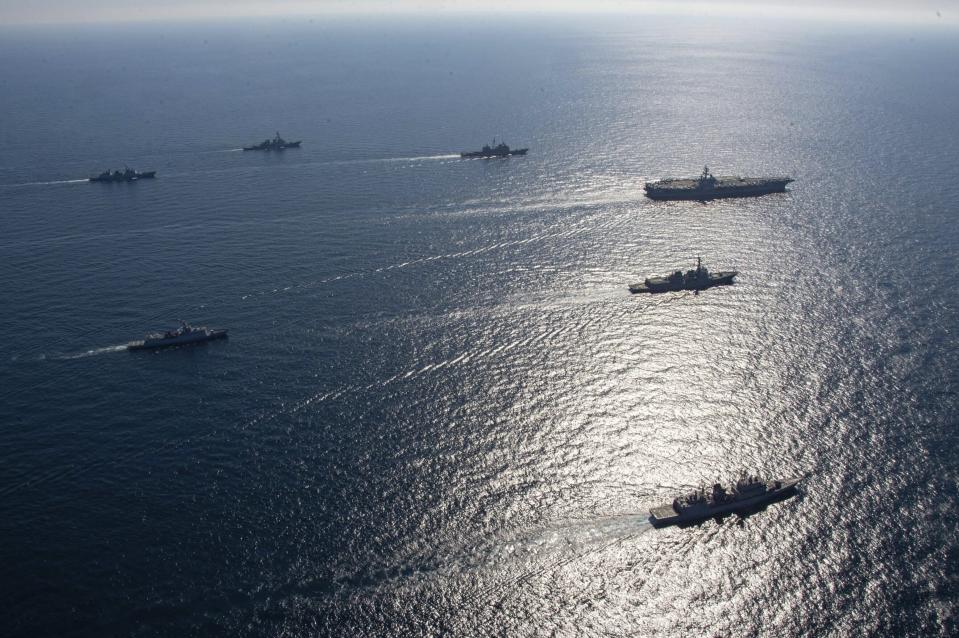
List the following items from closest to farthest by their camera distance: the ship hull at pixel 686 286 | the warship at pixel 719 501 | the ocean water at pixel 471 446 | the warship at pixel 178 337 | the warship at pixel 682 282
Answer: the ocean water at pixel 471 446 → the warship at pixel 719 501 → the warship at pixel 178 337 → the ship hull at pixel 686 286 → the warship at pixel 682 282

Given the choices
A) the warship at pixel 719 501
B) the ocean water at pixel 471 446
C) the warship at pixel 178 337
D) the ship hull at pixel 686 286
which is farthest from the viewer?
the ship hull at pixel 686 286

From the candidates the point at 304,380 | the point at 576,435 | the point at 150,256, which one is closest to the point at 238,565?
the point at 304,380

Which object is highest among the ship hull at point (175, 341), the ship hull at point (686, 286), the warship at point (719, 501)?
the ship hull at point (686, 286)

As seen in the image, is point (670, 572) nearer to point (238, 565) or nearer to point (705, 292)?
point (238, 565)

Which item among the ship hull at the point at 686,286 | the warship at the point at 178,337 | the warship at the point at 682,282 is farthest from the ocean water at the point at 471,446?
the warship at the point at 178,337

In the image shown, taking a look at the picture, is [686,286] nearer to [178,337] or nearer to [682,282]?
[682,282]

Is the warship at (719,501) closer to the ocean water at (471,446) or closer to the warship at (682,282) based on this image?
the ocean water at (471,446)

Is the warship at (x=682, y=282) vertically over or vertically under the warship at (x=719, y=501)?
over
